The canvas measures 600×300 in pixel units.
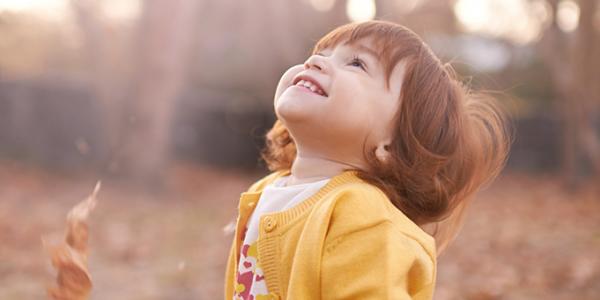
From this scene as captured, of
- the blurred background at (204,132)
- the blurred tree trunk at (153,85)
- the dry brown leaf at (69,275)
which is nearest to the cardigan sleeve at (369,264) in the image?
the dry brown leaf at (69,275)

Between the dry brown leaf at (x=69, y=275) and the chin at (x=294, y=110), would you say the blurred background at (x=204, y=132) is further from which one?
the dry brown leaf at (x=69, y=275)

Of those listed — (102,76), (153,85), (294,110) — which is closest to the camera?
(294,110)

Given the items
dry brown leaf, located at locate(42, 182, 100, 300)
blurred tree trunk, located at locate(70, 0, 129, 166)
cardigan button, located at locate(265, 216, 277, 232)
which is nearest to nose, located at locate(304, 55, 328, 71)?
cardigan button, located at locate(265, 216, 277, 232)

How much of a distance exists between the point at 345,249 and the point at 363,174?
9.5 inches

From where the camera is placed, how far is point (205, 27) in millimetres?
14062

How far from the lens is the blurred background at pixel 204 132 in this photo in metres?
5.13

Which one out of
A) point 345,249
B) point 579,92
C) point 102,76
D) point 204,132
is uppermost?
point 102,76

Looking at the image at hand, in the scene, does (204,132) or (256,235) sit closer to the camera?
(256,235)

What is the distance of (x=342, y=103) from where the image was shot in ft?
5.34

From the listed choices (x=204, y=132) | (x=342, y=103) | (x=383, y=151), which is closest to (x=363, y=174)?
(x=383, y=151)

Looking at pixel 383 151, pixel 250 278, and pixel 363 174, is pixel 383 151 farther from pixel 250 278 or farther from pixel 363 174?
pixel 250 278

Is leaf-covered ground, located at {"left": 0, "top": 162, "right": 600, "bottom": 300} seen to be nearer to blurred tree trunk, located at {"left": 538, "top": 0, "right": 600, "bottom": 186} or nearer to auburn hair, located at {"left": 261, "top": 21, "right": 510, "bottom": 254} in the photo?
blurred tree trunk, located at {"left": 538, "top": 0, "right": 600, "bottom": 186}

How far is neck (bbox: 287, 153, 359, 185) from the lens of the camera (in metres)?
1.71

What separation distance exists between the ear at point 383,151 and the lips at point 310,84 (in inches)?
6.7
